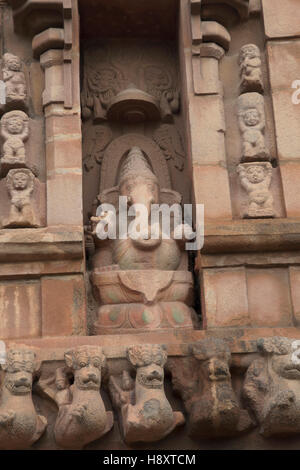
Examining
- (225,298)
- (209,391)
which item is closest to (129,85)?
(225,298)

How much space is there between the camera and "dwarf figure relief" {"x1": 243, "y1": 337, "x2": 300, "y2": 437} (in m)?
6.06

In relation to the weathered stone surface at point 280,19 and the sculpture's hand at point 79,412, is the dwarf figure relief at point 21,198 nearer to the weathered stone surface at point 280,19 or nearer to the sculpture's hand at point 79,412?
the sculpture's hand at point 79,412

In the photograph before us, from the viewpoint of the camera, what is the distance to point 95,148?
797 centimetres

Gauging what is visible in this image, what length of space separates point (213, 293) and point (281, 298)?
517 millimetres

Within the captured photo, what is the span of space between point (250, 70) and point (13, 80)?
6.41ft

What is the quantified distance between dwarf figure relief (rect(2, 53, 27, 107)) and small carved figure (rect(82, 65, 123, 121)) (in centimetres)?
70

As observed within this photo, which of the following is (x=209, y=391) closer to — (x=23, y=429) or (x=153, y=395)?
(x=153, y=395)

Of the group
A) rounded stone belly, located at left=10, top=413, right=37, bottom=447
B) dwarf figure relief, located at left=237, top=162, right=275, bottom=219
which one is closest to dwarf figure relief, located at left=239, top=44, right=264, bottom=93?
dwarf figure relief, located at left=237, top=162, right=275, bottom=219

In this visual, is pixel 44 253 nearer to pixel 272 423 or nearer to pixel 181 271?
pixel 181 271

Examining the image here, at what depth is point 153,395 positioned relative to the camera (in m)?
6.14

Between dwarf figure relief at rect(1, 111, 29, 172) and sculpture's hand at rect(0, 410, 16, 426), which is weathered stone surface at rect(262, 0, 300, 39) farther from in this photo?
sculpture's hand at rect(0, 410, 16, 426)

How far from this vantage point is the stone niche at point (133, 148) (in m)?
6.88

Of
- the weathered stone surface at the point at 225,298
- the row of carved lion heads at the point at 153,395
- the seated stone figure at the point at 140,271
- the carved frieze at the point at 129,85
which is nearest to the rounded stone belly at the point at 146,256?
the seated stone figure at the point at 140,271

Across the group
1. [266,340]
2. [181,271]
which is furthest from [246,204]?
[266,340]
